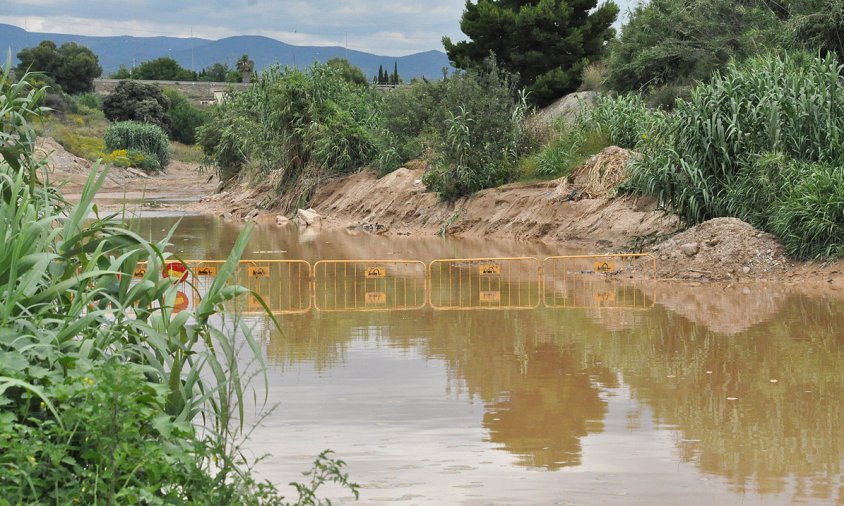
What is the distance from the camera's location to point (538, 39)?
42.2m

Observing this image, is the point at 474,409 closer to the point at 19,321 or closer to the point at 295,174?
the point at 19,321

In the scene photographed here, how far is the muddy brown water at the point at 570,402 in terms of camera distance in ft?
25.3

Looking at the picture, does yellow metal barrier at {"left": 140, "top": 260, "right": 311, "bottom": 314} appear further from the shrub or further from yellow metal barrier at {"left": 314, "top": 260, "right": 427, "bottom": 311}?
the shrub

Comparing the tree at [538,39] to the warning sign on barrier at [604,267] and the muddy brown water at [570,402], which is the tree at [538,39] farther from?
the muddy brown water at [570,402]

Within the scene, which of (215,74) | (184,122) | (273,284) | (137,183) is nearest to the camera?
(273,284)

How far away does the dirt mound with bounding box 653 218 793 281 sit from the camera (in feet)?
60.6

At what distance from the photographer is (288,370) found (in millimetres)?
11836

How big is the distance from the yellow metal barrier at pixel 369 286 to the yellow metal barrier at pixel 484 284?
1.01 ft

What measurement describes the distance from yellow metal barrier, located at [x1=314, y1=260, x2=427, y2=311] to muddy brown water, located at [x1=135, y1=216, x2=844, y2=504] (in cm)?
100

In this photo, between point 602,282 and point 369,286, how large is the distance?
3.90 metres

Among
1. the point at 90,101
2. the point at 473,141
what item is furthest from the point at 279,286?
the point at 90,101

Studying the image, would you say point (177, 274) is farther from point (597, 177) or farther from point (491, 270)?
point (597, 177)

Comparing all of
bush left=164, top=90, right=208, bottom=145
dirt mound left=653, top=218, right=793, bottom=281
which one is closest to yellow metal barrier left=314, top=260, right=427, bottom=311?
dirt mound left=653, top=218, right=793, bottom=281

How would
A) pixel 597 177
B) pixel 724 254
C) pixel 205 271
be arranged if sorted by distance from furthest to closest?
pixel 597 177 → pixel 724 254 → pixel 205 271
